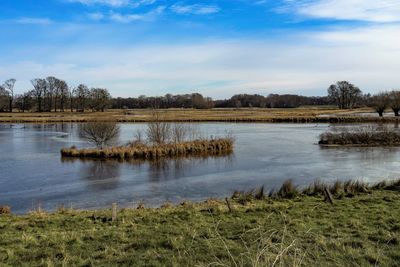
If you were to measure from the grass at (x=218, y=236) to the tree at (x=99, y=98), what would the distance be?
9812 centimetres

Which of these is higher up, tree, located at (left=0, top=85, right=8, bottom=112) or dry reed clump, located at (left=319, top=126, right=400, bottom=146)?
tree, located at (left=0, top=85, right=8, bottom=112)

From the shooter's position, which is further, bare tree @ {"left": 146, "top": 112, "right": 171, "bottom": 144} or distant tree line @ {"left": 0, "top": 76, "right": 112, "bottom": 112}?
distant tree line @ {"left": 0, "top": 76, "right": 112, "bottom": 112}

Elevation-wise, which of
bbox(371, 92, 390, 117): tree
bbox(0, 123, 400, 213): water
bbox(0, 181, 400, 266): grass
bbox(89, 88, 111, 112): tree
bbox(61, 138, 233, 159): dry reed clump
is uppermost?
bbox(89, 88, 111, 112): tree

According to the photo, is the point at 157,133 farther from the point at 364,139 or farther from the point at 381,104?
the point at 381,104

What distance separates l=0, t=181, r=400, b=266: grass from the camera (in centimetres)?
660

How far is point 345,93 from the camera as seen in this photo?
127 meters

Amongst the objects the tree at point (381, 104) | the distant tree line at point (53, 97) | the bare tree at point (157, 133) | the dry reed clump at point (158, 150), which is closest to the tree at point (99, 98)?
the distant tree line at point (53, 97)

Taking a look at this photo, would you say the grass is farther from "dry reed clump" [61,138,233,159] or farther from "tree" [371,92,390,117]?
"tree" [371,92,390,117]

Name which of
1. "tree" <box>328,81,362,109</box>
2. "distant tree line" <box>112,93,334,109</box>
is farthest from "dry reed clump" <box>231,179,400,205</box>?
"distant tree line" <box>112,93,334,109</box>

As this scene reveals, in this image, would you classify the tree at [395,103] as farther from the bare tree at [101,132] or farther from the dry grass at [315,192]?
the dry grass at [315,192]

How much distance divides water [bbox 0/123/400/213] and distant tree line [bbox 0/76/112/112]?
7471 cm

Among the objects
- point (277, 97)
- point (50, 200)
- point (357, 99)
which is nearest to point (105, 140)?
point (50, 200)

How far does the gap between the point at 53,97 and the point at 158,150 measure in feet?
296

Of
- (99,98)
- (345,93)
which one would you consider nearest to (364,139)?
(99,98)
